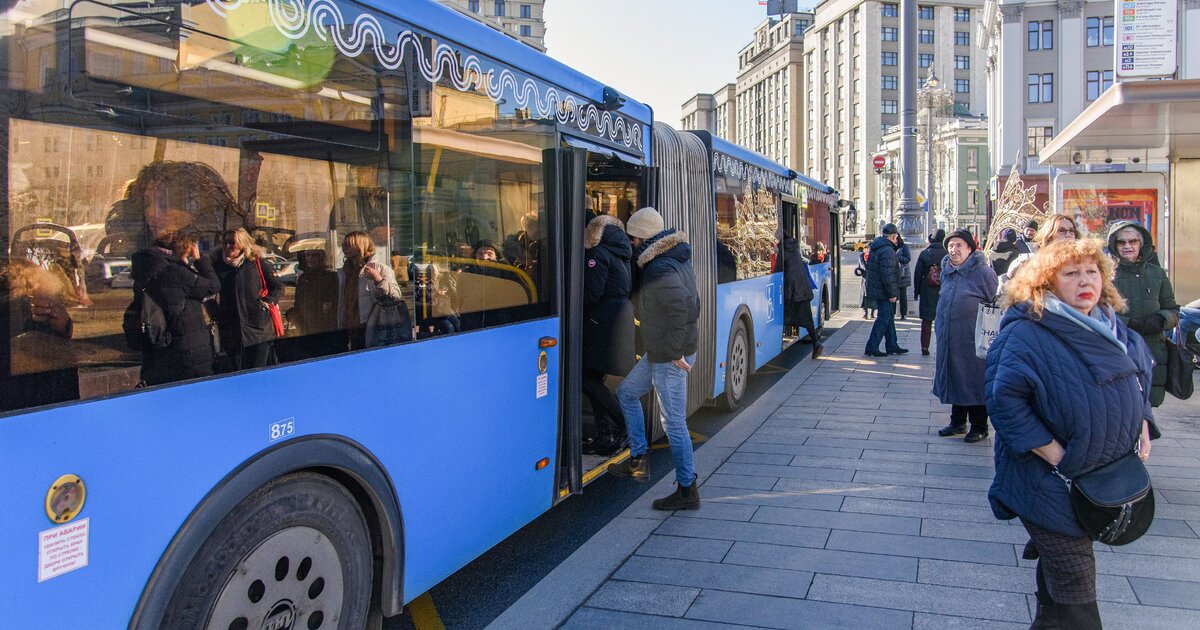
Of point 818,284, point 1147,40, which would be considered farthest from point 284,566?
point 818,284

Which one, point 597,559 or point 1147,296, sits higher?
point 1147,296

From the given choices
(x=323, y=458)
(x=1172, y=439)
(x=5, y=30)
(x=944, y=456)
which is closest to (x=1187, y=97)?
(x=1172, y=439)

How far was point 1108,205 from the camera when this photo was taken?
43.3ft

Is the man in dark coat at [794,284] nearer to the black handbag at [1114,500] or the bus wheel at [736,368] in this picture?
the bus wheel at [736,368]

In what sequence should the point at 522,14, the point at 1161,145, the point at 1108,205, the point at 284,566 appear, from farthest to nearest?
the point at 522,14, the point at 1108,205, the point at 1161,145, the point at 284,566

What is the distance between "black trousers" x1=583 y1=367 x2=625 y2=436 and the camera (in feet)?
20.9

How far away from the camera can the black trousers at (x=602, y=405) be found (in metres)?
6.37

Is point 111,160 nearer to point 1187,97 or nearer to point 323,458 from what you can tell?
point 323,458

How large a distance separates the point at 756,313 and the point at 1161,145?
233 inches

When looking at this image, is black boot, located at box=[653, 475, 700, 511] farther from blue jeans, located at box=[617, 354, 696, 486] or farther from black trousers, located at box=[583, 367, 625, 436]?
black trousers, located at box=[583, 367, 625, 436]

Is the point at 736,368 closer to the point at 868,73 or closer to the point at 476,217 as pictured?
the point at 476,217

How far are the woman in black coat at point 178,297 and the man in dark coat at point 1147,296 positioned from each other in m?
5.43

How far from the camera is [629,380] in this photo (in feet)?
19.3

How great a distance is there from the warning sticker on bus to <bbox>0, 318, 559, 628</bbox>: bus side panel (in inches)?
0.6
